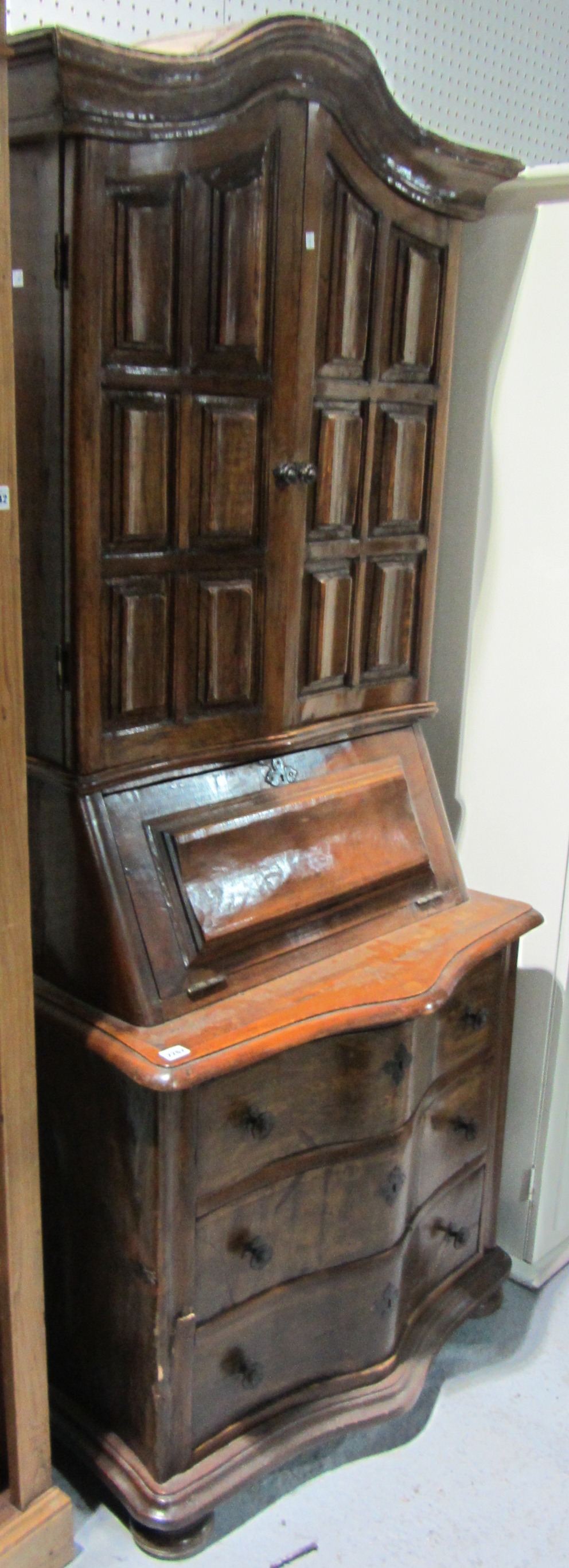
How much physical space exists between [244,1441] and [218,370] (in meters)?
1.67

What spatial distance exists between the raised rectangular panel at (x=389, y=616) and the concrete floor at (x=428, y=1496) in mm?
1351

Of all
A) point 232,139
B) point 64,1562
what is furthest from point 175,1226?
point 232,139

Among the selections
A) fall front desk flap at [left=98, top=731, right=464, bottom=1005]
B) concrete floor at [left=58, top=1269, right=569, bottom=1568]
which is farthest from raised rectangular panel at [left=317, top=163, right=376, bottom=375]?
concrete floor at [left=58, top=1269, right=569, bottom=1568]

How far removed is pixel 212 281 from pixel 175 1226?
1.37m

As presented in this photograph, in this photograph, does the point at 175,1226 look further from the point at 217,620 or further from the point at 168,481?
the point at 168,481

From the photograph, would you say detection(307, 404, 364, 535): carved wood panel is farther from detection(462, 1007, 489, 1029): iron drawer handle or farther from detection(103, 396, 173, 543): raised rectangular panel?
detection(462, 1007, 489, 1029): iron drawer handle

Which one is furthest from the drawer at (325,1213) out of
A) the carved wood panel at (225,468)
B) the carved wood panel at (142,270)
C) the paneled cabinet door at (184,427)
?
the carved wood panel at (142,270)

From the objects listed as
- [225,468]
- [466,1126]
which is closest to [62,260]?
[225,468]

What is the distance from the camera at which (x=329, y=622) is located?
6.94ft

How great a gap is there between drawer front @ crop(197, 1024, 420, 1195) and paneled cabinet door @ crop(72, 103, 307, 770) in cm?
51

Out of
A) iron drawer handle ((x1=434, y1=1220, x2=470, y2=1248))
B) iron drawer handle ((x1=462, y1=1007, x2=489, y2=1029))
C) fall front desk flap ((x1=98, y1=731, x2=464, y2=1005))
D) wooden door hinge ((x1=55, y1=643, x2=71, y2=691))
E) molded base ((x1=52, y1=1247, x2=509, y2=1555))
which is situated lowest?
molded base ((x1=52, y1=1247, x2=509, y2=1555))

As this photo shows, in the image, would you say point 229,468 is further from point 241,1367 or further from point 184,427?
point 241,1367

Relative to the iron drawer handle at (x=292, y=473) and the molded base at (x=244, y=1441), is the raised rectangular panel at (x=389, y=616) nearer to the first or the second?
the iron drawer handle at (x=292, y=473)

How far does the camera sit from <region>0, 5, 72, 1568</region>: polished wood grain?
1.57 metres
